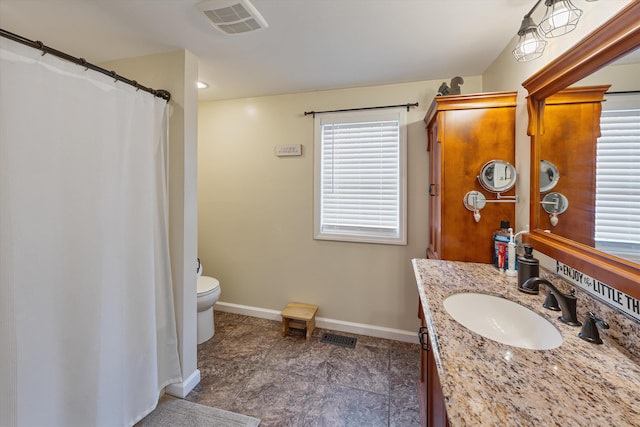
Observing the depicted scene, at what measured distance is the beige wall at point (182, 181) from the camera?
1.70 m

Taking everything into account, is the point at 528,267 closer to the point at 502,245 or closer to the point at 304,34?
the point at 502,245

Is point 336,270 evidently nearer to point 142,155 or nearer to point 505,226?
point 505,226

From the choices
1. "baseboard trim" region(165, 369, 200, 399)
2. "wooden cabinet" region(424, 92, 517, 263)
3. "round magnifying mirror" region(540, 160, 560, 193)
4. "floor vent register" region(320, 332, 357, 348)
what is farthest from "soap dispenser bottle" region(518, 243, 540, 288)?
"baseboard trim" region(165, 369, 200, 399)

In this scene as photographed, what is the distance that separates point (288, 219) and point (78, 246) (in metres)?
1.64

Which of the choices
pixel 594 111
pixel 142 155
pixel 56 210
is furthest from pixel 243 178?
pixel 594 111

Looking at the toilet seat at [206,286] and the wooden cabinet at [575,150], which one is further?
the toilet seat at [206,286]

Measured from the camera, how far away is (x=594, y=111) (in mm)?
962

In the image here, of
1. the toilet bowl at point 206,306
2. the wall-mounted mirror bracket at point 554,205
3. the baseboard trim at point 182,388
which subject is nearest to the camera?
the wall-mounted mirror bracket at point 554,205

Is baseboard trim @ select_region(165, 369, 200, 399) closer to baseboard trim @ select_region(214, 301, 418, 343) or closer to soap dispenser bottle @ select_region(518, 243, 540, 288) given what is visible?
baseboard trim @ select_region(214, 301, 418, 343)

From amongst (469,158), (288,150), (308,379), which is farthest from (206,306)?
(469,158)

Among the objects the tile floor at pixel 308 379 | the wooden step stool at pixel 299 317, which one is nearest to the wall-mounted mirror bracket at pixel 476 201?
the tile floor at pixel 308 379

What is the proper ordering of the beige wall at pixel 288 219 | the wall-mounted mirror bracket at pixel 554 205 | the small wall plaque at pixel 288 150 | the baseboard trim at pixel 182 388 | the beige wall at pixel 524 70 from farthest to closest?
the small wall plaque at pixel 288 150
the beige wall at pixel 288 219
the baseboard trim at pixel 182 388
the wall-mounted mirror bracket at pixel 554 205
the beige wall at pixel 524 70

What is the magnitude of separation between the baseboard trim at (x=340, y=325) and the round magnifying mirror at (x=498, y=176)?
1.48 m

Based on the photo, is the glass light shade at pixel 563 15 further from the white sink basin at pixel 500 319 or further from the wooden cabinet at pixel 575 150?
the white sink basin at pixel 500 319
